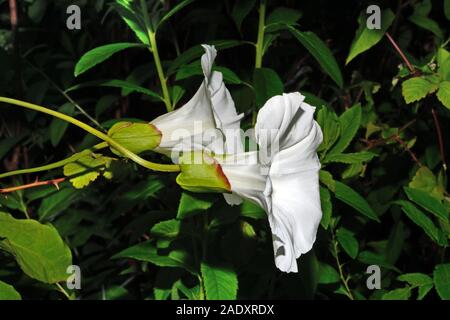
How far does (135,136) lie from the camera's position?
2.97 feet

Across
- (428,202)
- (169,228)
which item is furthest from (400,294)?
(169,228)

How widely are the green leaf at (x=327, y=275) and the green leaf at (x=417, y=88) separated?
34 cm

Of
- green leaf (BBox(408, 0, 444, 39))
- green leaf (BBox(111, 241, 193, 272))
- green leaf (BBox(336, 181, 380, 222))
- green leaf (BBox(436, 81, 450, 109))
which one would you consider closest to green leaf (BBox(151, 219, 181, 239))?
green leaf (BBox(111, 241, 193, 272))

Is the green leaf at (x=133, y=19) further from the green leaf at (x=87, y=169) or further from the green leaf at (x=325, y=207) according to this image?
the green leaf at (x=325, y=207)

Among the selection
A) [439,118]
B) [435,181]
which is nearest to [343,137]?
[435,181]

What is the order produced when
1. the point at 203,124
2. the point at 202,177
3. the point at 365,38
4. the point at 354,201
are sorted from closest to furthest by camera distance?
the point at 202,177 → the point at 203,124 → the point at 354,201 → the point at 365,38

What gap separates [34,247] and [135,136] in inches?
8.0

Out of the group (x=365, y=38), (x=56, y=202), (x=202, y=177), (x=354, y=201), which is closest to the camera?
(x=202, y=177)

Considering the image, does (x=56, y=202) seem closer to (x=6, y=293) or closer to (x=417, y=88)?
(x=6, y=293)

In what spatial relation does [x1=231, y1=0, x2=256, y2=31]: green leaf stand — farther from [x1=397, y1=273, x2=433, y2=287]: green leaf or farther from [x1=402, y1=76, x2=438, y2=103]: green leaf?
[x1=397, y1=273, x2=433, y2=287]: green leaf

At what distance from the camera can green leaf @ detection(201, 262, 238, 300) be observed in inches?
39.6

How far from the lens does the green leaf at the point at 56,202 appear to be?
4.25 ft

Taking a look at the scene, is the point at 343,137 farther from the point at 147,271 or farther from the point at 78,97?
the point at 78,97
